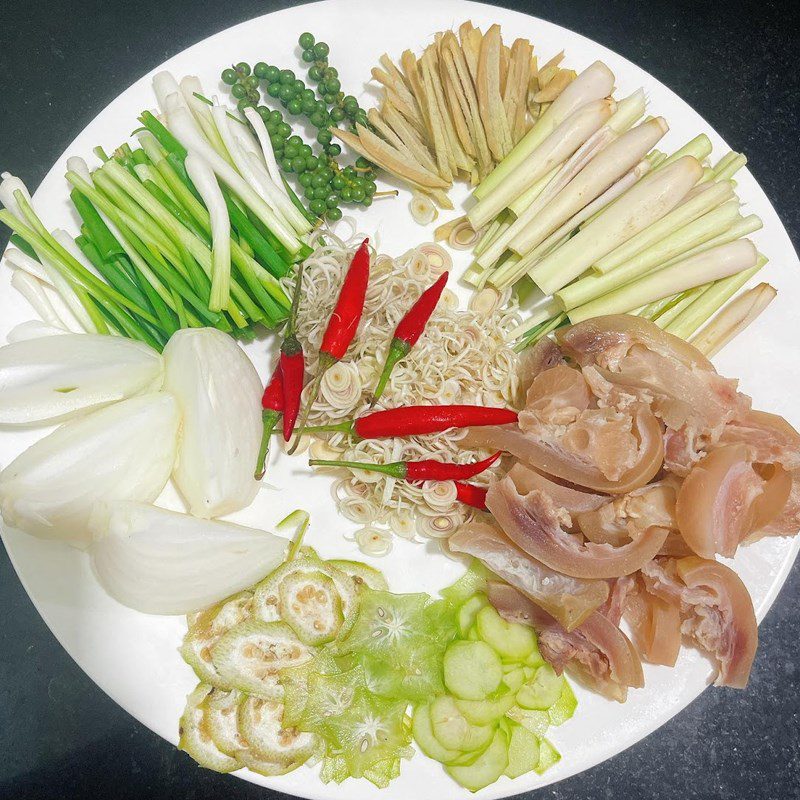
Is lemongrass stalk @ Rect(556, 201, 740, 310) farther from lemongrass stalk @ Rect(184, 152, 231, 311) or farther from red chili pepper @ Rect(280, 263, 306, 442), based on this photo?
lemongrass stalk @ Rect(184, 152, 231, 311)

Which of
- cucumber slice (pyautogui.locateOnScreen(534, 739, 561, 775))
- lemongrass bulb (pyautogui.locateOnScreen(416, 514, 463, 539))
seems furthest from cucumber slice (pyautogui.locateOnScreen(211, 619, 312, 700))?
cucumber slice (pyautogui.locateOnScreen(534, 739, 561, 775))

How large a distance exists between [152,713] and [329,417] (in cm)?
152

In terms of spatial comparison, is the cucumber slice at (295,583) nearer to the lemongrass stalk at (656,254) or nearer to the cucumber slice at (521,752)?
the cucumber slice at (521,752)

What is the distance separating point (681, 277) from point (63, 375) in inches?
111

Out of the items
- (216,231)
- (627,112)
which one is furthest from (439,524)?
(627,112)

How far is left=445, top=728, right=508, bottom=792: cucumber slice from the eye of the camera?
9.23ft

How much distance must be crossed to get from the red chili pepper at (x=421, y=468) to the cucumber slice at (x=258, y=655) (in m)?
0.75

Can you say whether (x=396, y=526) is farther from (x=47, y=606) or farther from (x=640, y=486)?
(x=47, y=606)

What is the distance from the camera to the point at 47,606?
2967mm

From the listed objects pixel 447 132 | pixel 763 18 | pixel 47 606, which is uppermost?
pixel 763 18

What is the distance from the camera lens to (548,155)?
3.11 m

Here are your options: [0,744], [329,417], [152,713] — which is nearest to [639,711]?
[329,417]

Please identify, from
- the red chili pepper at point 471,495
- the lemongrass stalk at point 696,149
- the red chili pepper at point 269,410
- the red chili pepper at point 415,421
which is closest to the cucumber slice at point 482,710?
the red chili pepper at point 471,495

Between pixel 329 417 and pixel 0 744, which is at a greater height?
pixel 329 417
